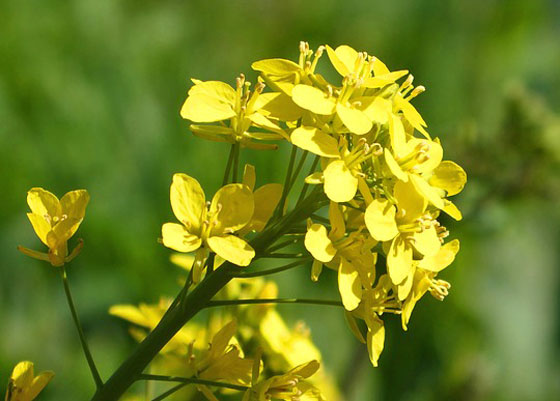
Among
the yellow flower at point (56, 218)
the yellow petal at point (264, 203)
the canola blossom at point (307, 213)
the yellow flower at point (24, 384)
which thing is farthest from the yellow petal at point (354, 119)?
the yellow flower at point (24, 384)

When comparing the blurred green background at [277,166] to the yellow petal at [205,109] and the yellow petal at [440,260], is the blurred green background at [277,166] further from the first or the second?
the yellow petal at [205,109]

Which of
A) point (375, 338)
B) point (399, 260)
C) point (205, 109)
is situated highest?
point (205, 109)

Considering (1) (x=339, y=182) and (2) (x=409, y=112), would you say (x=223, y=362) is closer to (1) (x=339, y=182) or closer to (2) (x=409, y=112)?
(1) (x=339, y=182)

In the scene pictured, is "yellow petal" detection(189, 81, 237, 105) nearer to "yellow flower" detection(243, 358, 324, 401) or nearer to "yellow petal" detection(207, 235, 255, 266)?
"yellow petal" detection(207, 235, 255, 266)

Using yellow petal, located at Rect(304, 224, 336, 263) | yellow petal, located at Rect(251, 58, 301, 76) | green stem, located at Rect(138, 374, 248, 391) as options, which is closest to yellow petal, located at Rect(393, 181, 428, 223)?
yellow petal, located at Rect(304, 224, 336, 263)

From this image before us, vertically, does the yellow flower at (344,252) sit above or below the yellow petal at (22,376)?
above

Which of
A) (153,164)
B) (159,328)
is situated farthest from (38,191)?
(153,164)

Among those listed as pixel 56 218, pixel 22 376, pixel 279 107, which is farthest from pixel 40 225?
pixel 279 107
